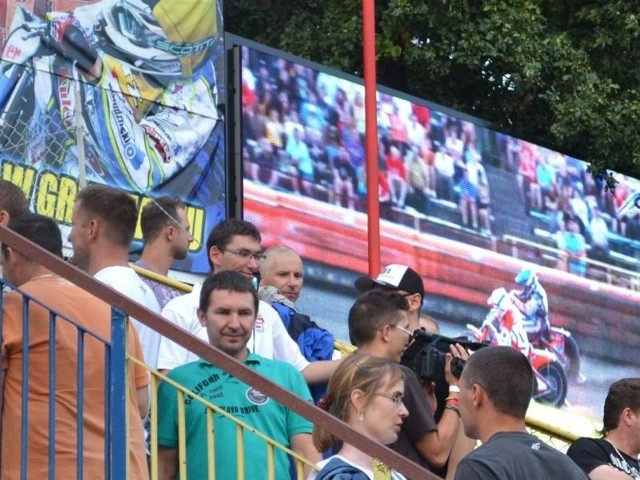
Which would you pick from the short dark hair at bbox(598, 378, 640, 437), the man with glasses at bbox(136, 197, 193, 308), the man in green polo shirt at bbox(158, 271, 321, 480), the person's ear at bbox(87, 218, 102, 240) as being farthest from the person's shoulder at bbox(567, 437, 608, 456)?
the person's ear at bbox(87, 218, 102, 240)

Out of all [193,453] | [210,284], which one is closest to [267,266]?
[210,284]

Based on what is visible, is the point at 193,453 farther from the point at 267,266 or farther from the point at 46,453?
the point at 267,266

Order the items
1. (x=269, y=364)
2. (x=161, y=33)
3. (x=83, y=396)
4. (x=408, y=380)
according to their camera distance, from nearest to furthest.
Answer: (x=83, y=396) → (x=269, y=364) → (x=408, y=380) → (x=161, y=33)

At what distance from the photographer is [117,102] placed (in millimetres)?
13281

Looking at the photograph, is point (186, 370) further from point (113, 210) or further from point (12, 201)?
point (12, 201)

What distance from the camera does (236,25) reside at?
20844mm

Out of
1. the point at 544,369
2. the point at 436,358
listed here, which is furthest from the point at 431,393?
the point at 544,369

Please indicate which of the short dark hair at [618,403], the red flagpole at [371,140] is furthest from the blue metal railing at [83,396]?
the red flagpole at [371,140]

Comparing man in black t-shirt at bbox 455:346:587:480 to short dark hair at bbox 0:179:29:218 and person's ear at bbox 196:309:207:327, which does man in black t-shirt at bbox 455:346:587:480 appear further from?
short dark hair at bbox 0:179:29:218

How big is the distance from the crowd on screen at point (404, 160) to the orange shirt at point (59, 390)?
9.26 metres

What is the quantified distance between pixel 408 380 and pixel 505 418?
1.18 meters

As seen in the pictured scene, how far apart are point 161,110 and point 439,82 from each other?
23.6ft

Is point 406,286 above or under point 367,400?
above

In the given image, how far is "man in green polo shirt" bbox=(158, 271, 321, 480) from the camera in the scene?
544cm
